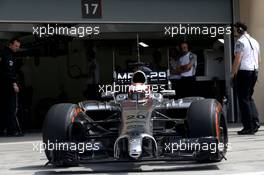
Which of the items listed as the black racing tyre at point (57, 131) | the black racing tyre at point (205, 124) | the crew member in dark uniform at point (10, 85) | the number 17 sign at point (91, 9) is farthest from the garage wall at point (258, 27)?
the black racing tyre at point (57, 131)

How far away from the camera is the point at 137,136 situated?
22.9 feet

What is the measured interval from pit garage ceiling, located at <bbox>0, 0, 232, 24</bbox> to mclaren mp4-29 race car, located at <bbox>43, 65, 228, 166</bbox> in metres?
4.95

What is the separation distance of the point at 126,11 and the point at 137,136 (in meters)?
6.32

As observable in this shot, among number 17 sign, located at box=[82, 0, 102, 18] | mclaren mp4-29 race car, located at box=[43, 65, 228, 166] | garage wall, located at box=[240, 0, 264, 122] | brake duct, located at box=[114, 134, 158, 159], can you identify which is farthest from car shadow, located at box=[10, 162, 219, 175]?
garage wall, located at box=[240, 0, 264, 122]

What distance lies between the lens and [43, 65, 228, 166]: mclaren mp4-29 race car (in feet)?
23.0

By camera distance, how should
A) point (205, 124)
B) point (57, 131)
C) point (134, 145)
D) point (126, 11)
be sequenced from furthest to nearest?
point (126, 11), point (57, 131), point (205, 124), point (134, 145)

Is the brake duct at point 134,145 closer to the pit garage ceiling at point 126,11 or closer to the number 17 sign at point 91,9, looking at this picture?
the pit garage ceiling at point 126,11

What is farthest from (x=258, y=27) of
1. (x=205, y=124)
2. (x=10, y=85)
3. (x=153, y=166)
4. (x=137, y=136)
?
(x=137, y=136)

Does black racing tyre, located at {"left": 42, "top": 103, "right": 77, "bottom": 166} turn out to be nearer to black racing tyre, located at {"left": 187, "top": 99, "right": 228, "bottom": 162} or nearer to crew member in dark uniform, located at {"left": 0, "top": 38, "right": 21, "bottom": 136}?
black racing tyre, located at {"left": 187, "top": 99, "right": 228, "bottom": 162}

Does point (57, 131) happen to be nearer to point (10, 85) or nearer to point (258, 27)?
point (10, 85)

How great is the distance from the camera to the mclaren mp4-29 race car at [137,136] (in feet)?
23.0

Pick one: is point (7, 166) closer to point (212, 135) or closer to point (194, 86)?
point (212, 135)

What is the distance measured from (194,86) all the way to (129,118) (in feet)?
19.2

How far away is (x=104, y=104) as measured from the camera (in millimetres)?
8125
